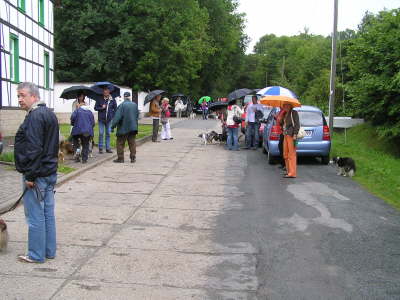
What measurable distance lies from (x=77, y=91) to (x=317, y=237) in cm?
903

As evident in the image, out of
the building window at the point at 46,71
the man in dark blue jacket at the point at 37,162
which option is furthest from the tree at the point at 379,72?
the building window at the point at 46,71

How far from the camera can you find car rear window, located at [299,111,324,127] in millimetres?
14477

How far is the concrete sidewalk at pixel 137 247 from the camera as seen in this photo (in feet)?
16.1

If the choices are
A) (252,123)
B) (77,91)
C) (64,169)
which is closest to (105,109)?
(77,91)

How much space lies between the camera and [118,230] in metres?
7.07

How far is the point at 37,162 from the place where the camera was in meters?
5.35

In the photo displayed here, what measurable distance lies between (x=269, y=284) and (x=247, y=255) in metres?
0.97

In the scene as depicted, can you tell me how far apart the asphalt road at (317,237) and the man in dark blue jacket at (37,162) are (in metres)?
2.21

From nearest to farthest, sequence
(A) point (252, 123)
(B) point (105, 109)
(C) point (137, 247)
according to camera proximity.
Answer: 1. (C) point (137, 247)
2. (B) point (105, 109)
3. (A) point (252, 123)

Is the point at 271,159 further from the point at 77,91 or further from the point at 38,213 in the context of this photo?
the point at 38,213

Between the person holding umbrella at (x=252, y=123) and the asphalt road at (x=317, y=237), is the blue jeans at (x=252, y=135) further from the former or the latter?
the asphalt road at (x=317, y=237)

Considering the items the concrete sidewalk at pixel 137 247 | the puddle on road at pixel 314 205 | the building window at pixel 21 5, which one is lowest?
the concrete sidewalk at pixel 137 247

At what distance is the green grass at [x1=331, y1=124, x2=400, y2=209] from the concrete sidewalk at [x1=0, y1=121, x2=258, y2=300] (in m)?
2.87

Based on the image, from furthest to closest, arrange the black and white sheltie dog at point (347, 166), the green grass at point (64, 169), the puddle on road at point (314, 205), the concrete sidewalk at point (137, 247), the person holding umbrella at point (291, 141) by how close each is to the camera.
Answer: the black and white sheltie dog at point (347, 166) → the person holding umbrella at point (291, 141) → the green grass at point (64, 169) → the puddle on road at point (314, 205) → the concrete sidewalk at point (137, 247)
